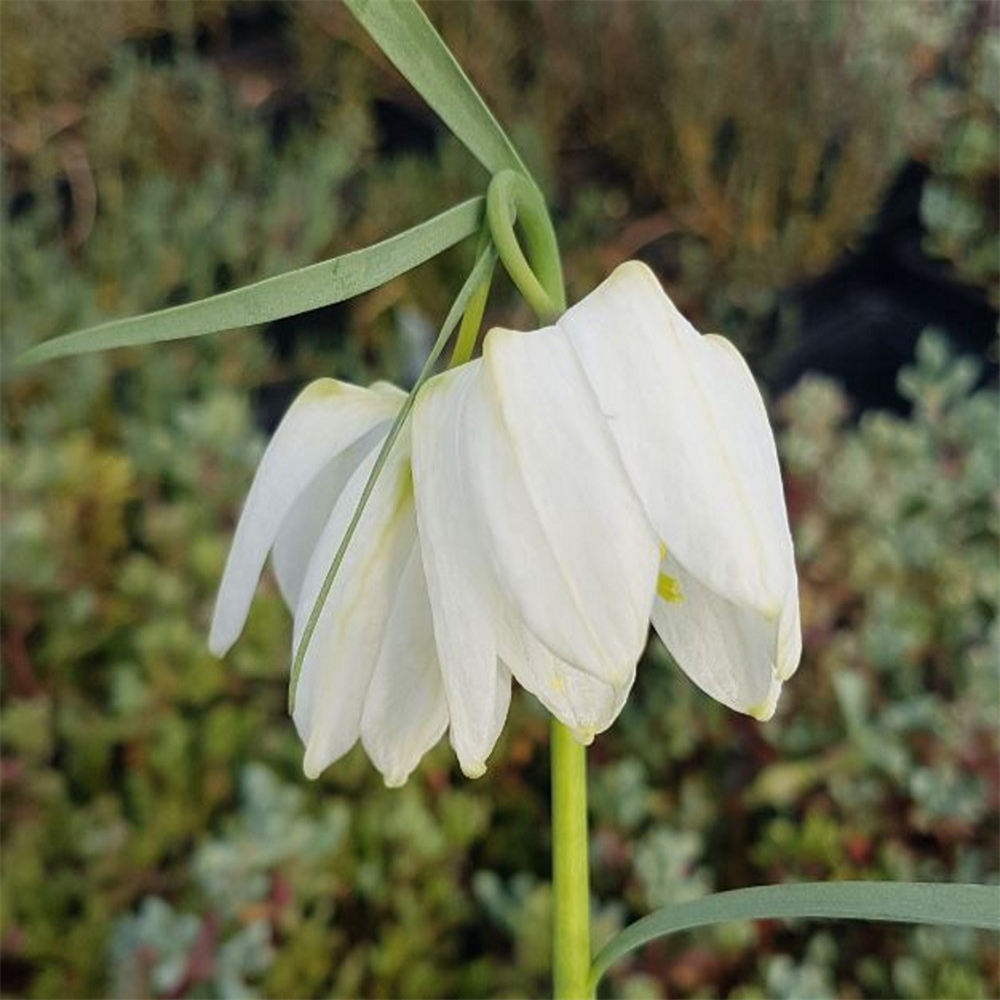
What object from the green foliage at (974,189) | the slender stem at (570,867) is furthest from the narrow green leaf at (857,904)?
the green foliage at (974,189)

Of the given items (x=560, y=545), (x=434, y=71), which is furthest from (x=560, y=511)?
(x=434, y=71)

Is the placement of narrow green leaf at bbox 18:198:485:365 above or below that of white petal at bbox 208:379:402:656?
above

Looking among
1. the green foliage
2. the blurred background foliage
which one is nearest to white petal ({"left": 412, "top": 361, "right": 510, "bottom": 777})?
the blurred background foliage

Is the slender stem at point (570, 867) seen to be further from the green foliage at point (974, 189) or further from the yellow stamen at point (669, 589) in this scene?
the green foliage at point (974, 189)

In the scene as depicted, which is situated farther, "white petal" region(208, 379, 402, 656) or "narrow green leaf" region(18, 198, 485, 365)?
"white petal" region(208, 379, 402, 656)

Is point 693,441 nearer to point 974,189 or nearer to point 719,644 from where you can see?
point 719,644

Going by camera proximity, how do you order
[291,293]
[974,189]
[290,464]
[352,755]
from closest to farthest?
[291,293] → [290,464] → [352,755] → [974,189]

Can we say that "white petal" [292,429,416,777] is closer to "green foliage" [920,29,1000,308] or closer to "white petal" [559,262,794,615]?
"white petal" [559,262,794,615]
